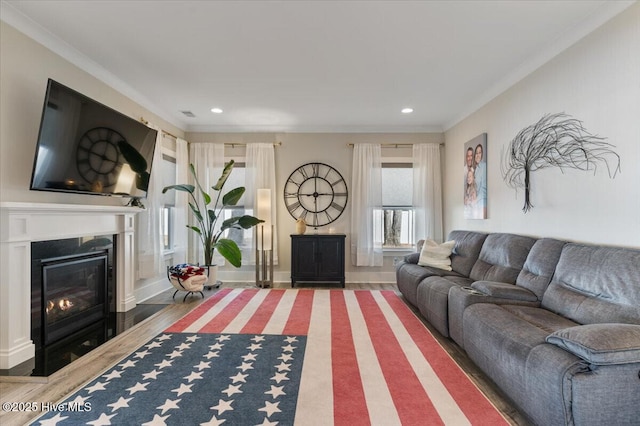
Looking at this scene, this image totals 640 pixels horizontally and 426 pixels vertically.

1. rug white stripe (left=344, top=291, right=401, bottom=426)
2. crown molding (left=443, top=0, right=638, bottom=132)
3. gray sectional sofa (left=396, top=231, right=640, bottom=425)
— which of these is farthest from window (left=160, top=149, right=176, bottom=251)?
crown molding (left=443, top=0, right=638, bottom=132)

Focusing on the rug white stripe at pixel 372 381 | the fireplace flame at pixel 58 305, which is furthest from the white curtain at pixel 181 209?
the rug white stripe at pixel 372 381

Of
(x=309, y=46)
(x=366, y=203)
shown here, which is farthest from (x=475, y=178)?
(x=309, y=46)

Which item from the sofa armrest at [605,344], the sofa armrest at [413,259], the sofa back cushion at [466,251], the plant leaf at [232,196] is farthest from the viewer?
the plant leaf at [232,196]

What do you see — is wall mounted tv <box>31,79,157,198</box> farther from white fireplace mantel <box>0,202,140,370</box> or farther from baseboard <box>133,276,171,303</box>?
baseboard <box>133,276,171,303</box>

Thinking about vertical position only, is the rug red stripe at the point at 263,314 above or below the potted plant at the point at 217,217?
below

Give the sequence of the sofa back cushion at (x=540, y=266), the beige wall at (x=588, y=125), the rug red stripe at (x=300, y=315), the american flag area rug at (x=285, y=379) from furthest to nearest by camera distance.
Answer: the rug red stripe at (x=300, y=315) → the sofa back cushion at (x=540, y=266) → the beige wall at (x=588, y=125) → the american flag area rug at (x=285, y=379)

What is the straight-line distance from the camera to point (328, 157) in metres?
5.55

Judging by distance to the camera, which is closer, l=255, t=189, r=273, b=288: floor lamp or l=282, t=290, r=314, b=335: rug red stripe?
l=282, t=290, r=314, b=335: rug red stripe

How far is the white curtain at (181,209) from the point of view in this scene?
4.99 metres

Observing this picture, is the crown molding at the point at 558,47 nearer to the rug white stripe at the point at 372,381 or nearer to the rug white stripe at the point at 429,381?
the rug white stripe at the point at 429,381

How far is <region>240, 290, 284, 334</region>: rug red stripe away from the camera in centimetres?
321

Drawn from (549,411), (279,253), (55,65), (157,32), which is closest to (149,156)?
(55,65)

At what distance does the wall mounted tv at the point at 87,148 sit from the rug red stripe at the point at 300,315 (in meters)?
2.32

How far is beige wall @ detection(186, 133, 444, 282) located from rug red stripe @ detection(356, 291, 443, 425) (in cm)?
208
